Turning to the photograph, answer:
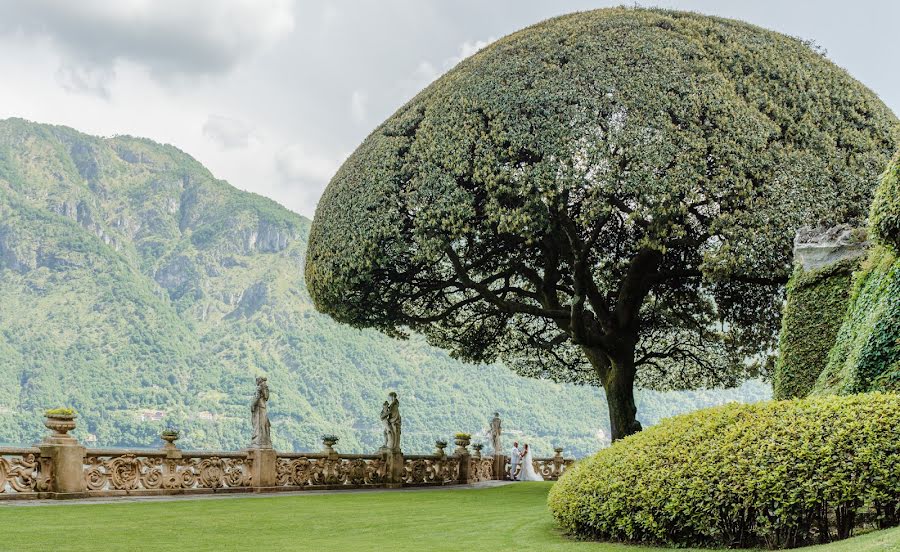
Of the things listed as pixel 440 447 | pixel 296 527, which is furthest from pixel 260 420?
pixel 296 527

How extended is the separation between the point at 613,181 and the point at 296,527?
359 inches

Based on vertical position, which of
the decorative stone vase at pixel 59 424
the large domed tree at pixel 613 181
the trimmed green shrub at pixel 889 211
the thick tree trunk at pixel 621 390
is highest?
the large domed tree at pixel 613 181

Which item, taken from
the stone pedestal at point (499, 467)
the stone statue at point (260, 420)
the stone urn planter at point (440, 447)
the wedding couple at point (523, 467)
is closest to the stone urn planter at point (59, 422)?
the stone statue at point (260, 420)

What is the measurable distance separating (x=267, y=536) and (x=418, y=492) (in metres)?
10.2

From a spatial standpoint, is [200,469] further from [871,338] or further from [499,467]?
[871,338]

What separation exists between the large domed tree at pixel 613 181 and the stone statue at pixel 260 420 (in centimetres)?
257

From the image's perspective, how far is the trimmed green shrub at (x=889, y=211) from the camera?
28.5ft

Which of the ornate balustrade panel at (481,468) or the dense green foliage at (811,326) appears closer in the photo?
the dense green foliage at (811,326)

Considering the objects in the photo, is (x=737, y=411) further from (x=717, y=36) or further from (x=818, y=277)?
(x=717, y=36)

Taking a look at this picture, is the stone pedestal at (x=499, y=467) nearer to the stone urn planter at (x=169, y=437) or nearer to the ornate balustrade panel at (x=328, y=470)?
the ornate balustrade panel at (x=328, y=470)

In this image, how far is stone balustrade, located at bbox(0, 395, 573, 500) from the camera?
14.9 m

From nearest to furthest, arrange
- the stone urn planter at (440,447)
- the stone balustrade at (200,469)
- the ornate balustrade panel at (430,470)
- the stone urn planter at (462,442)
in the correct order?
the stone balustrade at (200,469) < the ornate balustrade panel at (430,470) < the stone urn planter at (440,447) < the stone urn planter at (462,442)

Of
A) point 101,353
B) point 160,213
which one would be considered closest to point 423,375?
point 101,353

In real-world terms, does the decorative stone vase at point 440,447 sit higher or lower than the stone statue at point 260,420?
lower
